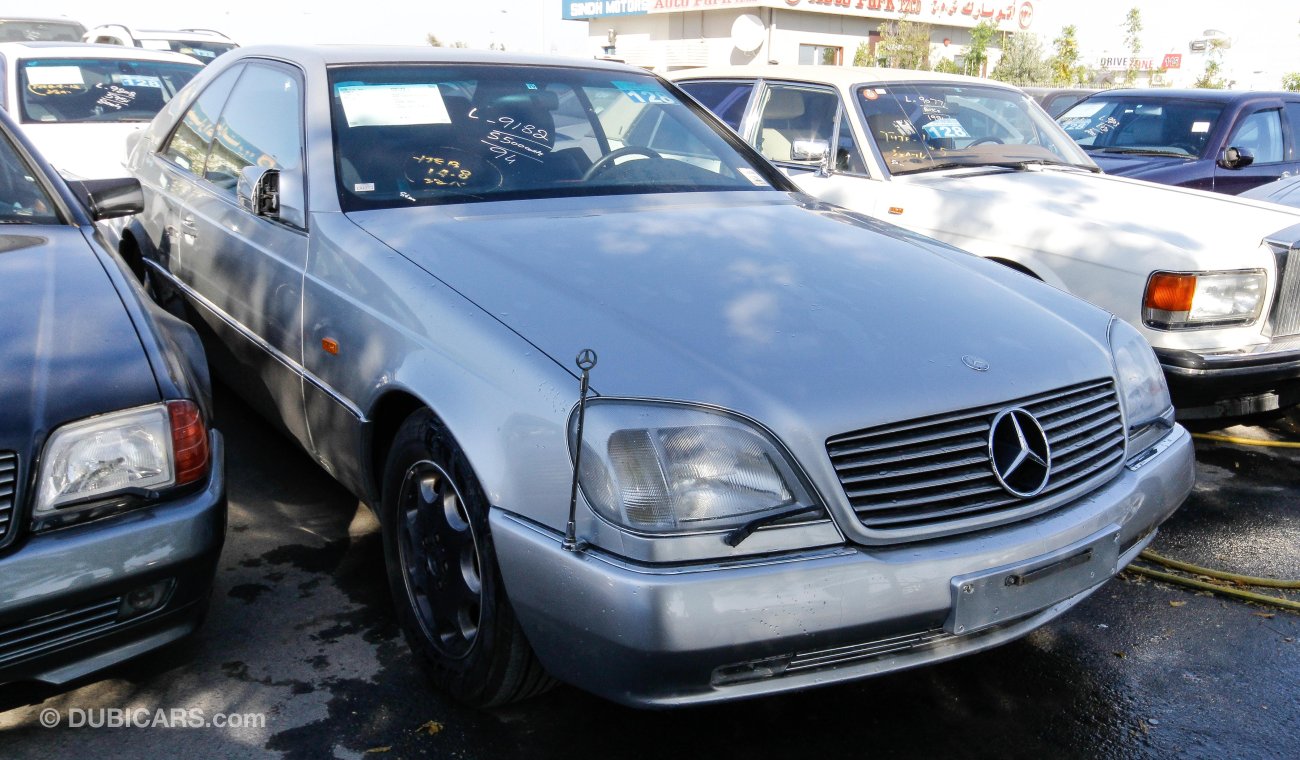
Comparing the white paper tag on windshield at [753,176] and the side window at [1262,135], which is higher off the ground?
the side window at [1262,135]

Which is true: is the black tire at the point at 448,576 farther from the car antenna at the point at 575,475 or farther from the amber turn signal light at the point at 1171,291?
the amber turn signal light at the point at 1171,291

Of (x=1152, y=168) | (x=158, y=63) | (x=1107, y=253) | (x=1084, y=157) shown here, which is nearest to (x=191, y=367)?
(x=1107, y=253)

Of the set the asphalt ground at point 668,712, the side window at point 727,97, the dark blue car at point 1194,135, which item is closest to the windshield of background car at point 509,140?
the asphalt ground at point 668,712

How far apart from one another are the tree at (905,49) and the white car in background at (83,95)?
21.1m

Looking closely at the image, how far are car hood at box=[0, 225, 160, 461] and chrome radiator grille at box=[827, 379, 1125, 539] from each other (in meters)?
1.60

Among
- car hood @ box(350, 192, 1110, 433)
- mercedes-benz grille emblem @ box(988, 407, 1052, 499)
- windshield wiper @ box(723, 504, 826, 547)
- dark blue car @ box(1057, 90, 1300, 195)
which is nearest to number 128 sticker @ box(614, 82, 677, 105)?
car hood @ box(350, 192, 1110, 433)

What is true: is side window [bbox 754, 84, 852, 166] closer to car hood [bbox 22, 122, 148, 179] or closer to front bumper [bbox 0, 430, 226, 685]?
front bumper [bbox 0, 430, 226, 685]

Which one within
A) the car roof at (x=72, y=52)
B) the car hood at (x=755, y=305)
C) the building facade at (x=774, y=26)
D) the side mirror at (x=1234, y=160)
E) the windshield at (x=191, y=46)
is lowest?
the car hood at (x=755, y=305)

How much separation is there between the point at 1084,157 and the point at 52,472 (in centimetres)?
551

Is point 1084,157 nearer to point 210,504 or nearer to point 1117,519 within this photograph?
point 1117,519

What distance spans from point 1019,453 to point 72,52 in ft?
29.2

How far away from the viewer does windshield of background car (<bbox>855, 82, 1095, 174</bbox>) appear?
561 cm

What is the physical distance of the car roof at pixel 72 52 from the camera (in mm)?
8586

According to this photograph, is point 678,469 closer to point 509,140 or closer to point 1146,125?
point 509,140
